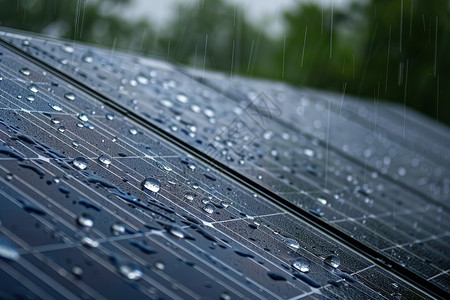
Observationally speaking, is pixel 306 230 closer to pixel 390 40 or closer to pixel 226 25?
pixel 390 40

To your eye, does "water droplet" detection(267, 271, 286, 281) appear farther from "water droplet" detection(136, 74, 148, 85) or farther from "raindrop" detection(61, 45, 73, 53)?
"raindrop" detection(61, 45, 73, 53)

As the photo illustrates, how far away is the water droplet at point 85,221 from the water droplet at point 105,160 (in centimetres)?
48

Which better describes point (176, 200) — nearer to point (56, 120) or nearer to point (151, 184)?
point (151, 184)

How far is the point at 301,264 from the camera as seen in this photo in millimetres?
1629

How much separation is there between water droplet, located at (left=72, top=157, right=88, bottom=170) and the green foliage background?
17.6m

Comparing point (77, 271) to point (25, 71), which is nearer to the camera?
point (77, 271)

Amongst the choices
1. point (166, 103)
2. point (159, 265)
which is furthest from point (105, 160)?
point (166, 103)

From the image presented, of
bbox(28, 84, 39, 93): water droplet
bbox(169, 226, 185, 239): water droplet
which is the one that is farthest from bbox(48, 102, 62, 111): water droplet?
bbox(169, 226, 185, 239): water droplet

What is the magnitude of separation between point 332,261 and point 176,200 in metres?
0.54

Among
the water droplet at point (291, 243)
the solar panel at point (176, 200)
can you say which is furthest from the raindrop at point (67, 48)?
the water droplet at point (291, 243)

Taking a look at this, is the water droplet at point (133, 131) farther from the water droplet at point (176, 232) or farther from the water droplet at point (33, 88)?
the water droplet at point (176, 232)

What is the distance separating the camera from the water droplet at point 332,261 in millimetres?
1728

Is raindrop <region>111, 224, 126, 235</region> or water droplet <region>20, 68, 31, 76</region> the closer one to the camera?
raindrop <region>111, 224, 126, 235</region>

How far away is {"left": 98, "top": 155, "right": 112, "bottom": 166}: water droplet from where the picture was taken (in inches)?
67.6
